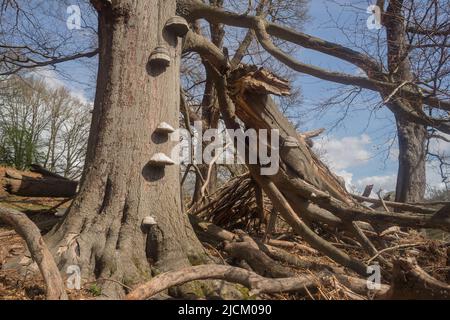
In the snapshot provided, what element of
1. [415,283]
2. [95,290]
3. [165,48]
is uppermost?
[165,48]

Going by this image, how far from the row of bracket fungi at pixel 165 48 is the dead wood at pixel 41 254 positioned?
1590 millimetres

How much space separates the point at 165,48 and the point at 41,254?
1953mm

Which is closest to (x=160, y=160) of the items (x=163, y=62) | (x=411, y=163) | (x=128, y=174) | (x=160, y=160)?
(x=160, y=160)

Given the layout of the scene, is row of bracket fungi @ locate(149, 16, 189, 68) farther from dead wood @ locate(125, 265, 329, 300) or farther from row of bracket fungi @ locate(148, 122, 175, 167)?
dead wood @ locate(125, 265, 329, 300)

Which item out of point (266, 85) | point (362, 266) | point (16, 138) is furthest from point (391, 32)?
point (16, 138)

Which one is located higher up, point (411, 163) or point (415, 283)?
point (411, 163)

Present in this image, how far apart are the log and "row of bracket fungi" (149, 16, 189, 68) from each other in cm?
320

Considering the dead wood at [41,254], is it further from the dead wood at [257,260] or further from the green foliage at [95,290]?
the dead wood at [257,260]

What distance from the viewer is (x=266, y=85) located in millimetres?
3746

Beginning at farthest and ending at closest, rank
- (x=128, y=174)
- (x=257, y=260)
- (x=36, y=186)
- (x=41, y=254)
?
(x=36, y=186) → (x=257, y=260) → (x=128, y=174) → (x=41, y=254)

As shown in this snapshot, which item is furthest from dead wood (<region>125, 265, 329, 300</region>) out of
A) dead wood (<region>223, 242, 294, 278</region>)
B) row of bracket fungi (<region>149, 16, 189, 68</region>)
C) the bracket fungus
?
row of bracket fungi (<region>149, 16, 189, 68</region>)

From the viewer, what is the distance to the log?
5.38 m

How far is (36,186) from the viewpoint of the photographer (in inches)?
214

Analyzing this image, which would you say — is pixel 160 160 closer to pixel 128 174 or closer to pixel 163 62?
pixel 128 174
